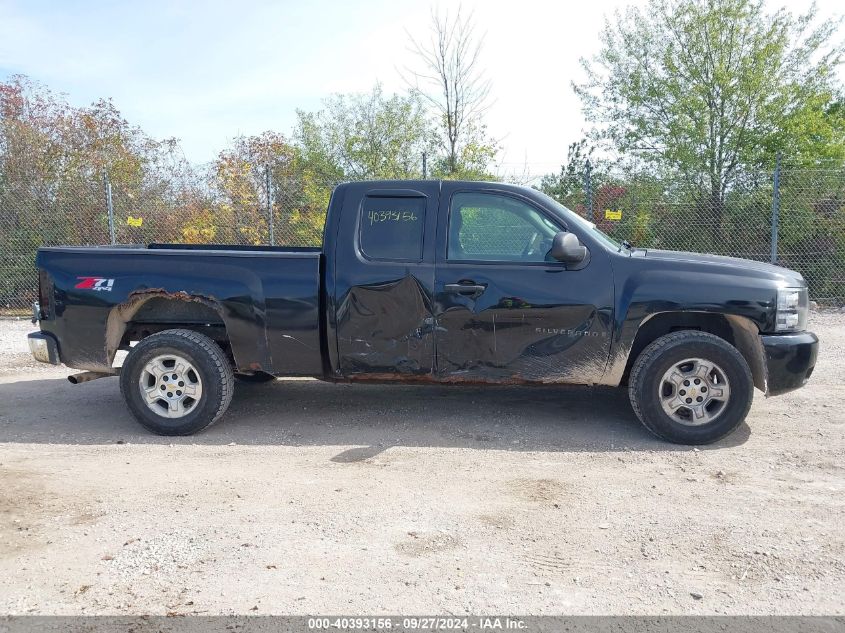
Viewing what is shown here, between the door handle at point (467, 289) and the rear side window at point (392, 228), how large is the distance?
340mm

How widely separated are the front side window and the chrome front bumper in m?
3.26

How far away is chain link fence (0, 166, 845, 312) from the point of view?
40.8ft

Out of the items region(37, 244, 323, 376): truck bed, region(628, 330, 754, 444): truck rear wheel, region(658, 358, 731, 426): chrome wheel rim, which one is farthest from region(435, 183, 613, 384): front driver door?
region(37, 244, 323, 376): truck bed

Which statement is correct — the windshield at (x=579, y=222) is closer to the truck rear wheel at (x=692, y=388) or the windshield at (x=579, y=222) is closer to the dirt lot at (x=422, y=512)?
the truck rear wheel at (x=692, y=388)

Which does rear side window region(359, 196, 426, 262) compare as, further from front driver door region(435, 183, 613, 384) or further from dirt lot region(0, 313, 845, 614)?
dirt lot region(0, 313, 845, 614)

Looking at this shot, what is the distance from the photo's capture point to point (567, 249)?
5.05 m

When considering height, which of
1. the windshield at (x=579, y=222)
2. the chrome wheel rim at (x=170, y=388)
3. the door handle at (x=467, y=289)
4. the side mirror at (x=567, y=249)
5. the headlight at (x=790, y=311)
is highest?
the windshield at (x=579, y=222)

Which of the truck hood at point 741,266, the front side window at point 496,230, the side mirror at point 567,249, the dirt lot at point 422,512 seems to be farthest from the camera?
the front side window at point 496,230

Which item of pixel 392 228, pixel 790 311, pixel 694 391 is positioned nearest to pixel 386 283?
pixel 392 228

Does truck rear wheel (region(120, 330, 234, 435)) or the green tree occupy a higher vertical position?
the green tree

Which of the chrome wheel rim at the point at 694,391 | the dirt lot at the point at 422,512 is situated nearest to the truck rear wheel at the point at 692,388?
the chrome wheel rim at the point at 694,391

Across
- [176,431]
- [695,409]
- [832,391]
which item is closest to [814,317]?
[832,391]

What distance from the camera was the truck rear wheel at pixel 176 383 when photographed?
214 inches

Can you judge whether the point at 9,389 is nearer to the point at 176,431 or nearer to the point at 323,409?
the point at 176,431
